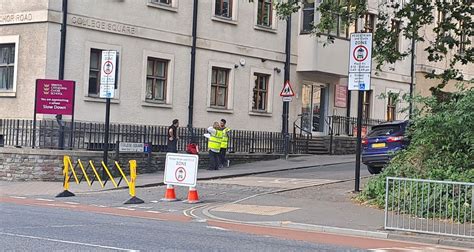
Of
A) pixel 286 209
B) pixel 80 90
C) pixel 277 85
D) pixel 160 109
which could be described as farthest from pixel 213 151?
pixel 286 209

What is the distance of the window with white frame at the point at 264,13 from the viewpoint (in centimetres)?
3044

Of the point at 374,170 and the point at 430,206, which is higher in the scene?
the point at 374,170

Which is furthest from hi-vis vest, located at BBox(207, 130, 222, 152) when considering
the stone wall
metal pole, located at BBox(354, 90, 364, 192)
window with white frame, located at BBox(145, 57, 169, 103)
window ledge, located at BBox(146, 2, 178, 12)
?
metal pole, located at BBox(354, 90, 364, 192)

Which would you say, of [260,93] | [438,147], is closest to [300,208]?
[438,147]

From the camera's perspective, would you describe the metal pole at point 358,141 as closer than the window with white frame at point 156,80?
Yes

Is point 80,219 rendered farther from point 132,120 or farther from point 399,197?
point 132,120

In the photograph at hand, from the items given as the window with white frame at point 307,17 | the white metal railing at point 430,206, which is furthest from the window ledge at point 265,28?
the white metal railing at point 430,206

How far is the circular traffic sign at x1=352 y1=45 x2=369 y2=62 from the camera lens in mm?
17109

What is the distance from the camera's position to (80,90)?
23938mm

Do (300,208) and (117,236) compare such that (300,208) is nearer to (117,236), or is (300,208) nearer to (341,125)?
(117,236)

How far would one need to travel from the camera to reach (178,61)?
2708cm

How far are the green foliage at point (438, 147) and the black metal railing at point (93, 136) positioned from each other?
9.71 meters

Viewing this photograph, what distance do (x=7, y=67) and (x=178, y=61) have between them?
20.4 ft

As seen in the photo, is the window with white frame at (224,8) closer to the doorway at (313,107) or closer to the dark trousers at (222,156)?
the doorway at (313,107)
